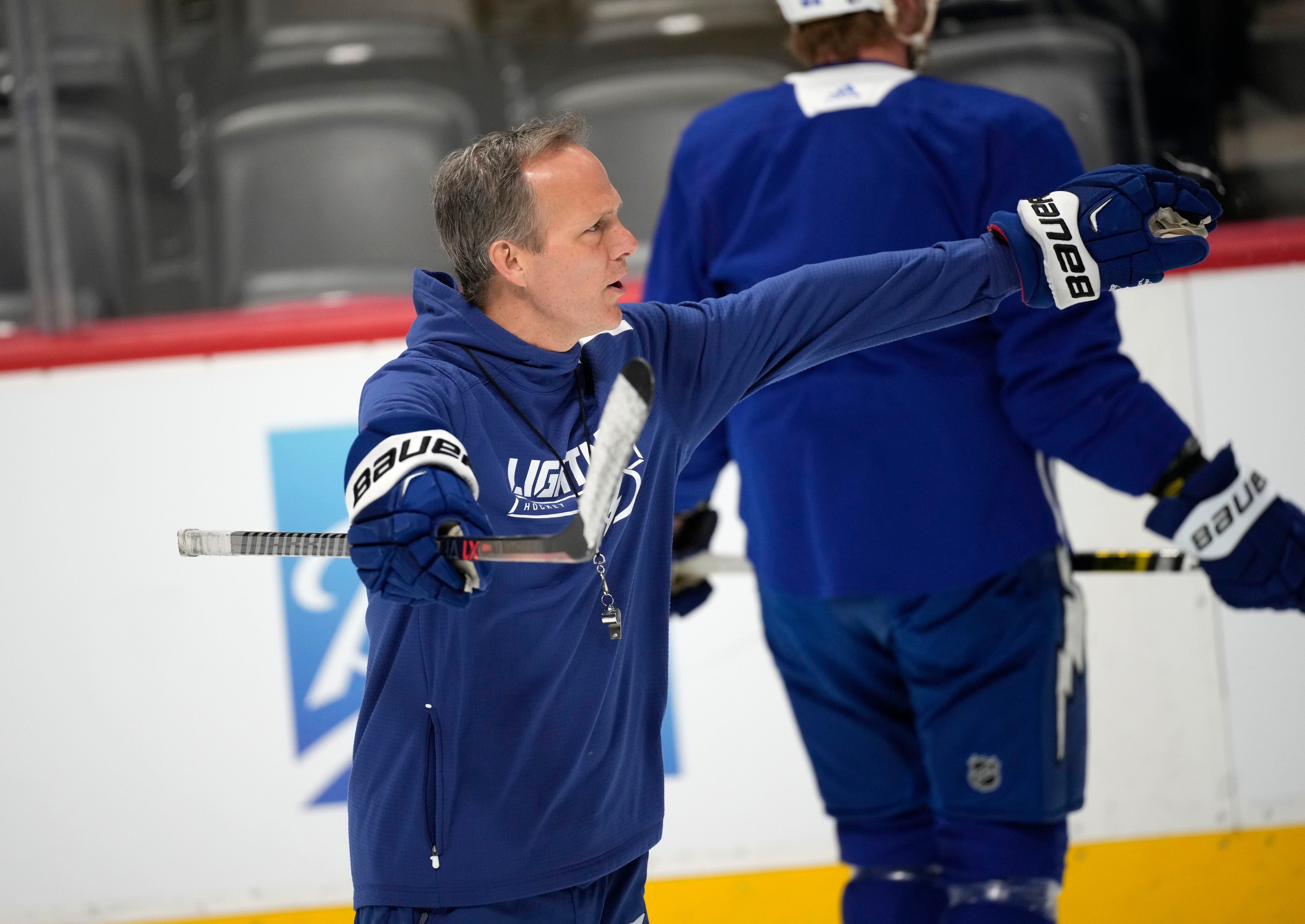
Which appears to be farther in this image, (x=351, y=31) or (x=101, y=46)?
(x=351, y=31)

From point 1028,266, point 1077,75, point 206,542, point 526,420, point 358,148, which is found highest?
point 1077,75

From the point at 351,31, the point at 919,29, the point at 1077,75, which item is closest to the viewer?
the point at 919,29

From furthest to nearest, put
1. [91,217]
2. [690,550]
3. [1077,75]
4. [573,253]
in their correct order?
1. [91,217]
2. [1077,75]
3. [690,550]
4. [573,253]

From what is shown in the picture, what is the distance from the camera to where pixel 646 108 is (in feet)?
11.9

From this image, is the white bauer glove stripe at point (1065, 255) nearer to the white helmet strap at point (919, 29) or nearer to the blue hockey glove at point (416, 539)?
the white helmet strap at point (919, 29)

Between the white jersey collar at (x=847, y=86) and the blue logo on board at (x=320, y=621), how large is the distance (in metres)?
1.17

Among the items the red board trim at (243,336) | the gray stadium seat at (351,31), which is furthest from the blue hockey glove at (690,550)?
the gray stadium seat at (351,31)

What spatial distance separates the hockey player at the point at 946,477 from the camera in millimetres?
2080

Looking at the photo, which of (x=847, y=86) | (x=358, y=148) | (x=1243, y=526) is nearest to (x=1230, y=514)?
(x=1243, y=526)

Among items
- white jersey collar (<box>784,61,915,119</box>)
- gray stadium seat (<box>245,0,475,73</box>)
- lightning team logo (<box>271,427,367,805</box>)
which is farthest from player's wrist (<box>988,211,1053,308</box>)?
gray stadium seat (<box>245,0,475,73</box>)

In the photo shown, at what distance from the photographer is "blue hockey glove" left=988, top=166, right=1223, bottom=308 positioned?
167cm

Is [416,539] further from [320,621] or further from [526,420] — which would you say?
[320,621]

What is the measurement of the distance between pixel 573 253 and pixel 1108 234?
2.01 ft

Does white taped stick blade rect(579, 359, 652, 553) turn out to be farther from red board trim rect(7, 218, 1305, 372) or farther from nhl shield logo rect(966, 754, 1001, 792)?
red board trim rect(7, 218, 1305, 372)
